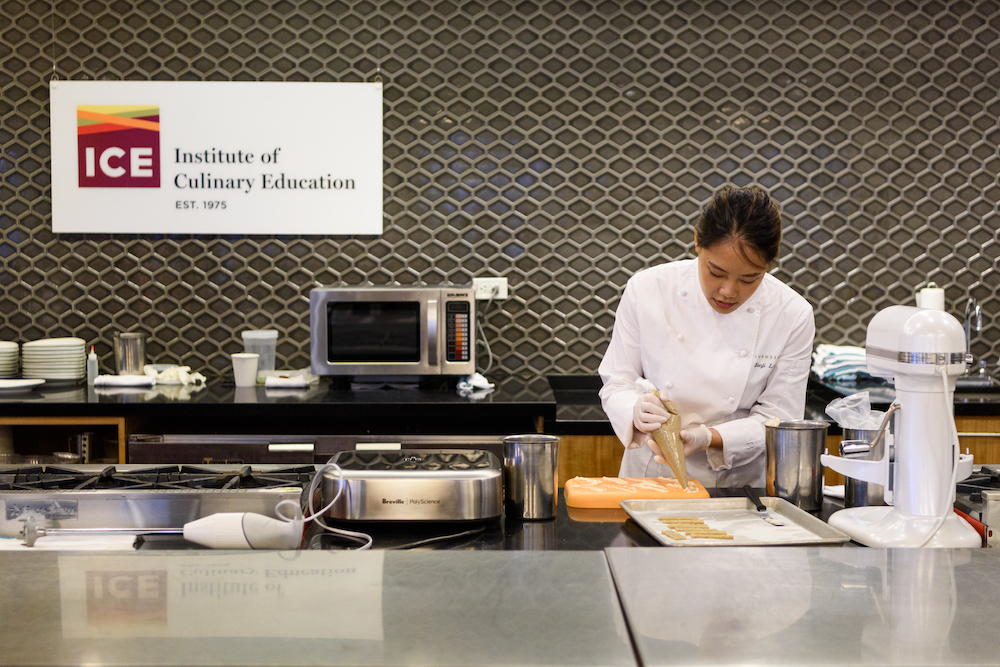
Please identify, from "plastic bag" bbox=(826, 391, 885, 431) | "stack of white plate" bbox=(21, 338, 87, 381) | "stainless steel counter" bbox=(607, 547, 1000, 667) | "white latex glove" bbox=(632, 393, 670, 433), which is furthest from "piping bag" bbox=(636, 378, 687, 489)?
"stack of white plate" bbox=(21, 338, 87, 381)

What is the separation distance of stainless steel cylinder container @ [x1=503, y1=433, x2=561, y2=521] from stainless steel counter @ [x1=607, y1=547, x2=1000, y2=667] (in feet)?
1.24

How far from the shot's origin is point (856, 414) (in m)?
1.70

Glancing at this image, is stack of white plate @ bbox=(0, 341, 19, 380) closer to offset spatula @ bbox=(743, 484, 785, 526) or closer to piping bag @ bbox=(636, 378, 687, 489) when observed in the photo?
piping bag @ bbox=(636, 378, 687, 489)

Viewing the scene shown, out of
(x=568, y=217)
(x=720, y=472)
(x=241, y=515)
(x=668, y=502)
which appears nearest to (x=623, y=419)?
(x=720, y=472)

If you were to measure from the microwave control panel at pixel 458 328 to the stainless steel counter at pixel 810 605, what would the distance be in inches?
82.2

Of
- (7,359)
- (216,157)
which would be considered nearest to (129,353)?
(7,359)

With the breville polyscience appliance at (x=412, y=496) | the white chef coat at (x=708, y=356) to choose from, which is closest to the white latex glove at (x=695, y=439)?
the white chef coat at (x=708, y=356)

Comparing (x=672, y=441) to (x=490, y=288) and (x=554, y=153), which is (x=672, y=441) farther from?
(x=554, y=153)

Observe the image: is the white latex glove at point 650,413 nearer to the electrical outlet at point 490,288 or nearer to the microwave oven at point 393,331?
the microwave oven at point 393,331

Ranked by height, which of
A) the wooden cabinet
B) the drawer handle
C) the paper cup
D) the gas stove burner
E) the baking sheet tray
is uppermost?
the paper cup

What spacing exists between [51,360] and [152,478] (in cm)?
209

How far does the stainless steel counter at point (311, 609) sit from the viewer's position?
2.81 feet

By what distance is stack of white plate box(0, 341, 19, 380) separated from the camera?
340 centimetres

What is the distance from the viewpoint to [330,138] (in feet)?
11.6
